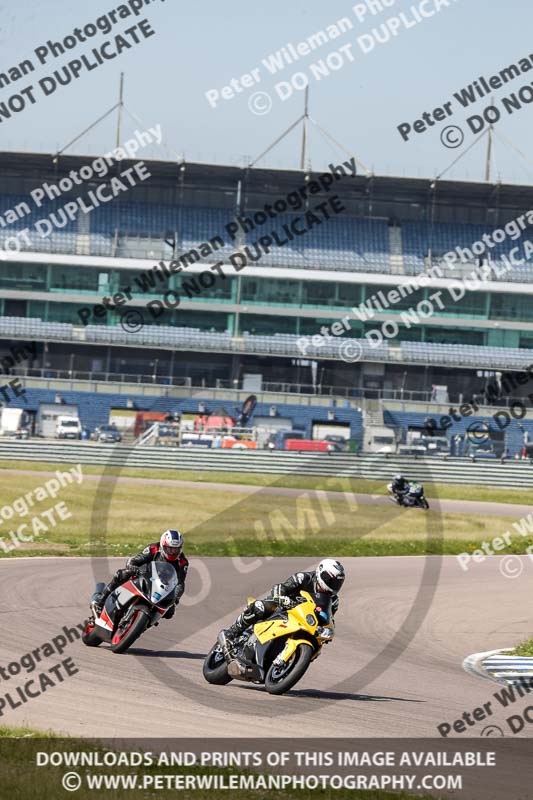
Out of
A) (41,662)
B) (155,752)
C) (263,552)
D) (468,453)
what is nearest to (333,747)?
(155,752)

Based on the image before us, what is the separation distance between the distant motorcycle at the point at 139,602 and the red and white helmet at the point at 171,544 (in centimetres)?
12

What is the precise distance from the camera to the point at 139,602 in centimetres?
1233

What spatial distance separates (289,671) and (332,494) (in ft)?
104

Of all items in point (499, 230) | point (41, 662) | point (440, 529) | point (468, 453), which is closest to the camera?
point (41, 662)

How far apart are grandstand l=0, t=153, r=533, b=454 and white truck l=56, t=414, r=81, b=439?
9.00 metres

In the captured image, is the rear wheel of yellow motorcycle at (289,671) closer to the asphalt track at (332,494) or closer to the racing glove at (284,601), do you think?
the racing glove at (284,601)

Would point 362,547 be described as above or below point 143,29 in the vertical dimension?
→ below

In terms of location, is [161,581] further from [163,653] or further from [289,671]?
[289,671]

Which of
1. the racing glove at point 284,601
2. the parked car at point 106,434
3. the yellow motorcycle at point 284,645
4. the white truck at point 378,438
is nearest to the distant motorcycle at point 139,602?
the yellow motorcycle at point 284,645

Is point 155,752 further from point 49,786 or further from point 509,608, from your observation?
point 509,608

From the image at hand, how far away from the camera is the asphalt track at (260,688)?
31.4ft

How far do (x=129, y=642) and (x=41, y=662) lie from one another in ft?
3.67

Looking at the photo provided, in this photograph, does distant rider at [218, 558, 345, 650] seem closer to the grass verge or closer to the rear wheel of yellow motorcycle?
the rear wheel of yellow motorcycle

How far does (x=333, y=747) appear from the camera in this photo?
28.9ft
